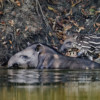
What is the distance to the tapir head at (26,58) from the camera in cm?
1064

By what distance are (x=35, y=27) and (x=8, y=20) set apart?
1.09 metres

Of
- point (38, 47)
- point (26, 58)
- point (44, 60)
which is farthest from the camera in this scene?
point (38, 47)

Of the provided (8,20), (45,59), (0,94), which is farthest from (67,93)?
(8,20)

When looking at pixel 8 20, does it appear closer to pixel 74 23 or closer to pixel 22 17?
pixel 22 17

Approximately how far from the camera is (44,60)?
10758 millimetres

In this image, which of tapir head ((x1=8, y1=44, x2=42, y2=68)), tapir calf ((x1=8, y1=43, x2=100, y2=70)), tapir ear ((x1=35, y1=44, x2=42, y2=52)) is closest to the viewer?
tapir calf ((x1=8, y1=43, x2=100, y2=70))

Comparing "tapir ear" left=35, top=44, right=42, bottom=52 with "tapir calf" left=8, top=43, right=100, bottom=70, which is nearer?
"tapir calf" left=8, top=43, right=100, bottom=70

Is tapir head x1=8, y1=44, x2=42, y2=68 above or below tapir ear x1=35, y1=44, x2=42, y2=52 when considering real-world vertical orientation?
below

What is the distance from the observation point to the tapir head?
10641mm

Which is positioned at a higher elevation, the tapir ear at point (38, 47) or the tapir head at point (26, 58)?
the tapir ear at point (38, 47)

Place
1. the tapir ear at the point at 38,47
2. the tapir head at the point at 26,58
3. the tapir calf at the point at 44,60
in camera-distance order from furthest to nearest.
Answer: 1. the tapir ear at the point at 38,47
2. the tapir head at the point at 26,58
3. the tapir calf at the point at 44,60

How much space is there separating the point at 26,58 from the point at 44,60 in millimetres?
576

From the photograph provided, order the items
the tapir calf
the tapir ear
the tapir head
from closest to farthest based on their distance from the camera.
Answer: the tapir calf
the tapir head
the tapir ear

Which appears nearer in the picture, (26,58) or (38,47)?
(26,58)
